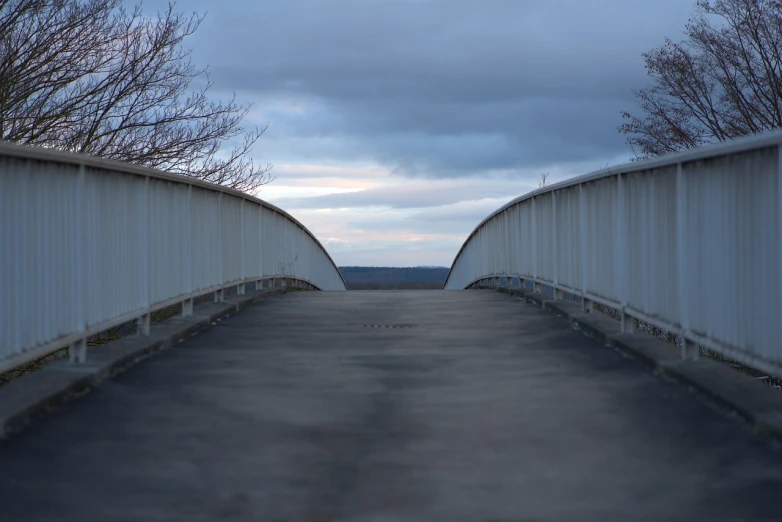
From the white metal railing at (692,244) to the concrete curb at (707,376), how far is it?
172mm

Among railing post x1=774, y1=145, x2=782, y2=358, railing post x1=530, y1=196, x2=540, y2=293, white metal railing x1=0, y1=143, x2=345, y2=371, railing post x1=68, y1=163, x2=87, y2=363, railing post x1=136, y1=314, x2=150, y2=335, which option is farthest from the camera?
railing post x1=530, y1=196, x2=540, y2=293

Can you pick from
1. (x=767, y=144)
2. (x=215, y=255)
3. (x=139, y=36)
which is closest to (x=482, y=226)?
(x=139, y=36)

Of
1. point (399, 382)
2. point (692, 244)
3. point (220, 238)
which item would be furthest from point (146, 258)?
point (692, 244)

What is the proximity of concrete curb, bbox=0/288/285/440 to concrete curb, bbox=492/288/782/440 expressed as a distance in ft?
11.8

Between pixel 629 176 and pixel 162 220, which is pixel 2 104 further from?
pixel 629 176

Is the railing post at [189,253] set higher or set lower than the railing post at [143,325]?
higher

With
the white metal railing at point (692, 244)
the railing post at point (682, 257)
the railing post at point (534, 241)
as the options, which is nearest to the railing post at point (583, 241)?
the white metal railing at point (692, 244)

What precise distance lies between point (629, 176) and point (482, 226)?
12.3m

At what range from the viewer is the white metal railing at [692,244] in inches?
206

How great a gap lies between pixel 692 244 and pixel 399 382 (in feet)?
6.83

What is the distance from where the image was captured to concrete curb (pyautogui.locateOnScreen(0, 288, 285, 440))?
16.9 ft

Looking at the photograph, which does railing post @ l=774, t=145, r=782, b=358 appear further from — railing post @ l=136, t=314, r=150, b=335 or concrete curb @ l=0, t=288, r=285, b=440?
railing post @ l=136, t=314, r=150, b=335

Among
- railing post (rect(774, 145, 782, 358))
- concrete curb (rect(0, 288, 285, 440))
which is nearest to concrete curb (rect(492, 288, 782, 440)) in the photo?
railing post (rect(774, 145, 782, 358))

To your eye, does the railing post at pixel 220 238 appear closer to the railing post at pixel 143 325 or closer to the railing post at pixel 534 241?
the railing post at pixel 143 325
